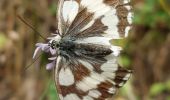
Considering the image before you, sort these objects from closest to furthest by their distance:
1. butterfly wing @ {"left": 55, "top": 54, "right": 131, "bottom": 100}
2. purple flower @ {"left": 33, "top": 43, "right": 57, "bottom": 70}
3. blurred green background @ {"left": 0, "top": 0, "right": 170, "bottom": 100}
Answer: butterfly wing @ {"left": 55, "top": 54, "right": 131, "bottom": 100}
purple flower @ {"left": 33, "top": 43, "right": 57, "bottom": 70}
blurred green background @ {"left": 0, "top": 0, "right": 170, "bottom": 100}

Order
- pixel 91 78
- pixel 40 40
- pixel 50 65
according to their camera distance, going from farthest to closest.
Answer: pixel 40 40 → pixel 50 65 → pixel 91 78

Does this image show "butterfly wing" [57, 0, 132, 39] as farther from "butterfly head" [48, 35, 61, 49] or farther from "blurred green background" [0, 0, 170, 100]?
"blurred green background" [0, 0, 170, 100]

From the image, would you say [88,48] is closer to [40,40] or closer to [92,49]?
[92,49]

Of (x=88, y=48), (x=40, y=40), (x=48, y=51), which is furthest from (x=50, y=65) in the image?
(x=40, y=40)

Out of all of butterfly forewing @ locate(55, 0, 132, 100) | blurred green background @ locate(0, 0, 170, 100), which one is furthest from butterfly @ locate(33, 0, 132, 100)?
blurred green background @ locate(0, 0, 170, 100)

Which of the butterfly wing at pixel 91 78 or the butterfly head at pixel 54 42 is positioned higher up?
the butterfly head at pixel 54 42

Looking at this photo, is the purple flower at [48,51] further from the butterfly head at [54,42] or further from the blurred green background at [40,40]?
the blurred green background at [40,40]

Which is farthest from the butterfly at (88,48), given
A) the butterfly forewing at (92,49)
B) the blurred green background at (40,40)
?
the blurred green background at (40,40)
